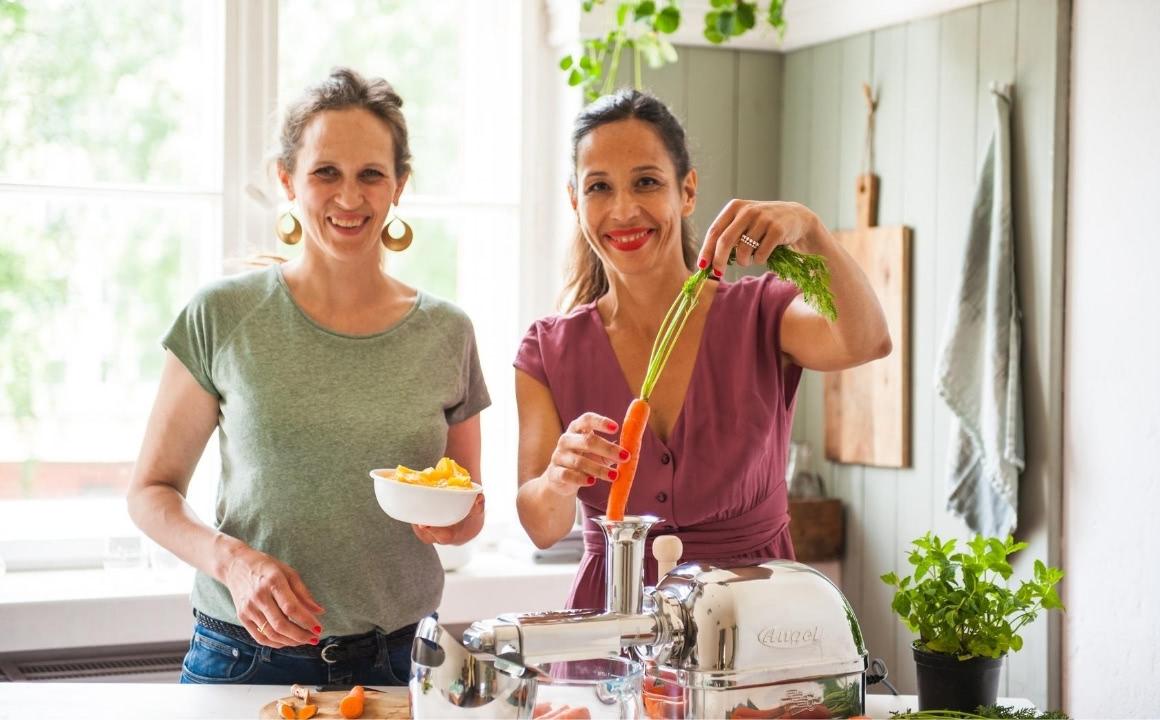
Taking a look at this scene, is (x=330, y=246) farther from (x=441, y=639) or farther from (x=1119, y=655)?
(x=1119, y=655)

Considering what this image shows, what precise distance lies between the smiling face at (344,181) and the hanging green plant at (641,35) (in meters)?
1.38

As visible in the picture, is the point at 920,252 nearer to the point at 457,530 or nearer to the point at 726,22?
the point at 726,22

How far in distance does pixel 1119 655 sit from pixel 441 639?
81.1 inches

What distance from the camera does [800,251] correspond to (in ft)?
5.57

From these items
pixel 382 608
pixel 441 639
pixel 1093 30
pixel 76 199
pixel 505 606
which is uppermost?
pixel 1093 30

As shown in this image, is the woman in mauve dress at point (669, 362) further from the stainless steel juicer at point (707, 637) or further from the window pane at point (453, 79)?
the window pane at point (453, 79)

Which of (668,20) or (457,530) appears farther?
(668,20)

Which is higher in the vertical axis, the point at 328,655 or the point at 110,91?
the point at 110,91

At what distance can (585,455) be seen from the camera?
1.55m

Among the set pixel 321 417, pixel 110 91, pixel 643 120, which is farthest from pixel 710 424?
pixel 110 91

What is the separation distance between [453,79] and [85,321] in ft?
4.22

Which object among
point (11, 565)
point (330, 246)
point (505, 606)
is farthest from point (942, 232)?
point (11, 565)

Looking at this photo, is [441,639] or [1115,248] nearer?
[441,639]

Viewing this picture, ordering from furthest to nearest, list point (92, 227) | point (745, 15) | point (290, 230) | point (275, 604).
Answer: point (92, 227) → point (745, 15) → point (290, 230) → point (275, 604)
